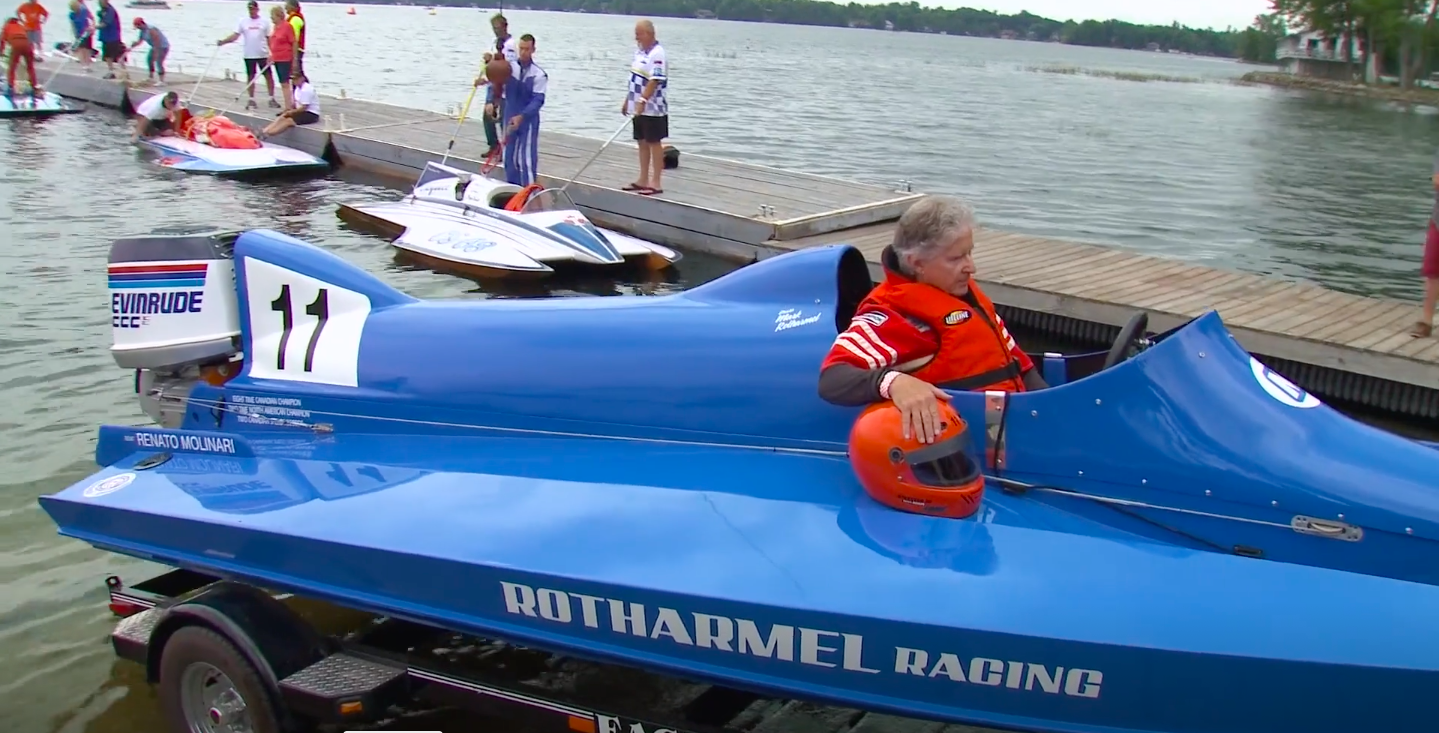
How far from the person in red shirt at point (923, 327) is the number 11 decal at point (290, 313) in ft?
7.18

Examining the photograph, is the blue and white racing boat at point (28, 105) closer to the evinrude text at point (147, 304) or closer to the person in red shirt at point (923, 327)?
the evinrude text at point (147, 304)

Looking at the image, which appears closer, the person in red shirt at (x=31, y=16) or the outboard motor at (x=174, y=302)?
the outboard motor at (x=174, y=302)

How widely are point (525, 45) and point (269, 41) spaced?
326 inches

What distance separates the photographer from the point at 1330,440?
10.4 feet

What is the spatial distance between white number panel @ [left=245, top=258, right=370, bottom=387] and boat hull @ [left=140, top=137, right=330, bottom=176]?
11.3 meters

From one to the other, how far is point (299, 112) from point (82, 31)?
12.0 metres

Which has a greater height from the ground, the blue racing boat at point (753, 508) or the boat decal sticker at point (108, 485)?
the blue racing boat at point (753, 508)

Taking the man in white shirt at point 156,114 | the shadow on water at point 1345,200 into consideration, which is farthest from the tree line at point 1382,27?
the man in white shirt at point 156,114

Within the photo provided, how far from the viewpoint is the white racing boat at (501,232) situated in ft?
33.8

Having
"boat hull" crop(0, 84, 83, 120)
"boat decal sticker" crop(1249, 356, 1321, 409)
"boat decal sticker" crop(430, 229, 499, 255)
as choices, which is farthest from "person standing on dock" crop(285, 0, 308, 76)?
"boat decal sticker" crop(1249, 356, 1321, 409)

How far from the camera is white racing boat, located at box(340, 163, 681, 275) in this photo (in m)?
10.3

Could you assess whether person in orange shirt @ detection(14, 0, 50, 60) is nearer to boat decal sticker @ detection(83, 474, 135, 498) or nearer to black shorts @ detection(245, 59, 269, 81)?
black shorts @ detection(245, 59, 269, 81)

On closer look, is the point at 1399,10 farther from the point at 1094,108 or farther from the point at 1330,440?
the point at 1330,440

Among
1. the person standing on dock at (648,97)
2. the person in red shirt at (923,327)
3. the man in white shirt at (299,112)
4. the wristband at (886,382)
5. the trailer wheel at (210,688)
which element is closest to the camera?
the wristband at (886,382)
